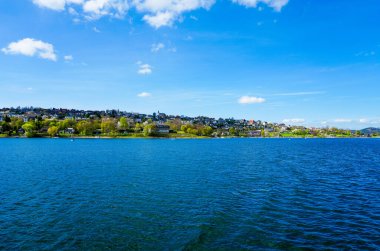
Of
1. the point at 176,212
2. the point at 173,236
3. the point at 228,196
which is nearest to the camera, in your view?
the point at 173,236

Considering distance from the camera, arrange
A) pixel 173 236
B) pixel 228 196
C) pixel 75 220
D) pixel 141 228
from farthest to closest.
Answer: pixel 228 196
pixel 75 220
pixel 141 228
pixel 173 236

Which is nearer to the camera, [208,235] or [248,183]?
[208,235]

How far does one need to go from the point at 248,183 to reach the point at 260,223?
18102 millimetres

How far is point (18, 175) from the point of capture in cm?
4759

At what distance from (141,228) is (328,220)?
1741 cm

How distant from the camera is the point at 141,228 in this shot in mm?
22922

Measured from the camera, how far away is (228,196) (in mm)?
34250

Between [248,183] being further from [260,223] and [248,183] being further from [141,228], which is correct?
[141,228]

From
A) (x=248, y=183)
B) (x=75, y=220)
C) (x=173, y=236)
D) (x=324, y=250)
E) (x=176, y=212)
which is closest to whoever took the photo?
(x=324, y=250)

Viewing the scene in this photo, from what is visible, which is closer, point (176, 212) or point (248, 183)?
point (176, 212)

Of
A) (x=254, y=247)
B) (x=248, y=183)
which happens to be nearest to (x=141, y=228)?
(x=254, y=247)

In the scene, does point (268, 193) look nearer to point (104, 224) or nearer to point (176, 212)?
point (176, 212)

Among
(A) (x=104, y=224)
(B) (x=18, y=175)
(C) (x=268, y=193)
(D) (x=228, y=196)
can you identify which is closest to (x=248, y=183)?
(C) (x=268, y=193)

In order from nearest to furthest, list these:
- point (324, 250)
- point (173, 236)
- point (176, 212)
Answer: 1. point (324, 250)
2. point (173, 236)
3. point (176, 212)
